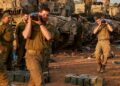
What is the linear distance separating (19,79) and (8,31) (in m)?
2.28

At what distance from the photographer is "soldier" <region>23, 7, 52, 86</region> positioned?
7137mm

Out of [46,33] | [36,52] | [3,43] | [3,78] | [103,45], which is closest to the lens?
[46,33]

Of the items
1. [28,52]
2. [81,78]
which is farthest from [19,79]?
[28,52]

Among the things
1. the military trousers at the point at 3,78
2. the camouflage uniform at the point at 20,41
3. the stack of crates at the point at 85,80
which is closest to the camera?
the military trousers at the point at 3,78

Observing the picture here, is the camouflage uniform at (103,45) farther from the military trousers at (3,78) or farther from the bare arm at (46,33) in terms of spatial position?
the bare arm at (46,33)

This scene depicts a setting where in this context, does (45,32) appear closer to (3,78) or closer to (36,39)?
(36,39)

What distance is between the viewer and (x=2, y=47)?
8.01 m

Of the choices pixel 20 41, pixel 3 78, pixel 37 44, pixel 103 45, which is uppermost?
pixel 37 44

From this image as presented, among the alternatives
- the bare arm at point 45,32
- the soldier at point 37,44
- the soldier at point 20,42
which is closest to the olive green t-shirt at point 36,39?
the soldier at point 37,44

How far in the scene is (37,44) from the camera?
23.7 ft

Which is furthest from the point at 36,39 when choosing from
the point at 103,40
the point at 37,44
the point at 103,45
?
the point at 103,40

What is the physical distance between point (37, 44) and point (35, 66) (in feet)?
1.24

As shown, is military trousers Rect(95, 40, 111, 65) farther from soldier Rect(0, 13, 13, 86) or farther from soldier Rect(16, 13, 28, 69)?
soldier Rect(0, 13, 13, 86)

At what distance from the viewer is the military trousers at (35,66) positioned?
714cm
